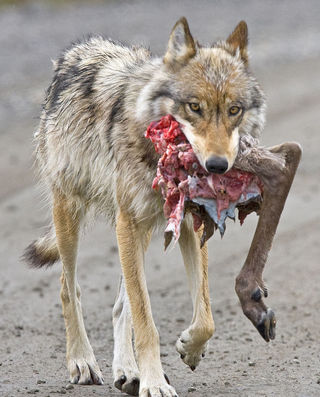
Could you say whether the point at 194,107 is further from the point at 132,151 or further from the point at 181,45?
the point at 132,151

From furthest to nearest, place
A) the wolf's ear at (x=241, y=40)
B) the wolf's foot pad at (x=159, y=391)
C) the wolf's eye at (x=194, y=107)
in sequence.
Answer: the wolf's ear at (x=241, y=40) < the wolf's foot pad at (x=159, y=391) < the wolf's eye at (x=194, y=107)

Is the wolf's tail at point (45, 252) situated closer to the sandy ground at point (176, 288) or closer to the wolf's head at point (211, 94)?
the sandy ground at point (176, 288)

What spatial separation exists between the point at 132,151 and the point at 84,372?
1579 mm

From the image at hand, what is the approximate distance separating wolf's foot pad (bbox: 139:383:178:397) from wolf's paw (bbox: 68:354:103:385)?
862mm

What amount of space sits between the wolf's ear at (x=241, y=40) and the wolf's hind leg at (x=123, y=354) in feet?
6.52

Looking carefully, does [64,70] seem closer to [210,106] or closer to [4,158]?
[210,106]

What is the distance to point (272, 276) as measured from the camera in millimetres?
7961

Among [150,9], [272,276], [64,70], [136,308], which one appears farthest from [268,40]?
[136,308]

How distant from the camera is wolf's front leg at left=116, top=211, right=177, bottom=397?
16.0 ft

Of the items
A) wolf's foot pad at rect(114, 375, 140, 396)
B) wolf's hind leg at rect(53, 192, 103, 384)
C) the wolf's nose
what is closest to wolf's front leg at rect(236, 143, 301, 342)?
the wolf's nose

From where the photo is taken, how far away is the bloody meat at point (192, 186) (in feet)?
15.2

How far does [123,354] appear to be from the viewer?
18.4 feet

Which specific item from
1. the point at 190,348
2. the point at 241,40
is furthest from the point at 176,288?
the point at 241,40

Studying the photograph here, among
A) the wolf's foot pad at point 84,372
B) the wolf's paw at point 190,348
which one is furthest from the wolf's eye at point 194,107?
the wolf's foot pad at point 84,372
